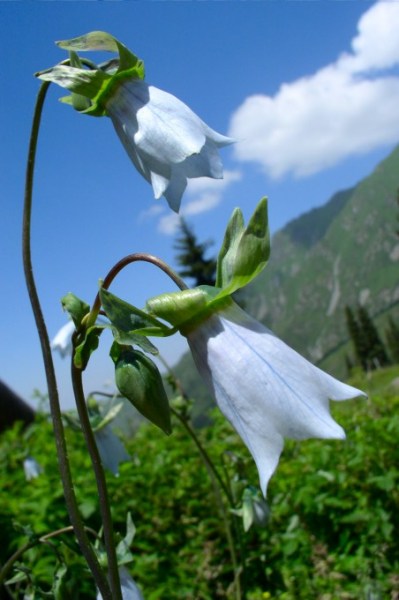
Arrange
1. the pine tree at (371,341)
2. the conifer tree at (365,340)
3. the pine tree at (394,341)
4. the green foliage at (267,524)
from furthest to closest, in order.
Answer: the pine tree at (394,341) → the conifer tree at (365,340) → the pine tree at (371,341) → the green foliage at (267,524)

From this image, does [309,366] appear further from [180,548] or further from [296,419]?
[180,548]

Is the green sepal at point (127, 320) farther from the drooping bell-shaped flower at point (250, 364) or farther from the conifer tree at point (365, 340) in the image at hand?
the conifer tree at point (365, 340)

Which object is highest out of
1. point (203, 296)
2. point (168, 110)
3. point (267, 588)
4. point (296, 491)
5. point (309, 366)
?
point (168, 110)

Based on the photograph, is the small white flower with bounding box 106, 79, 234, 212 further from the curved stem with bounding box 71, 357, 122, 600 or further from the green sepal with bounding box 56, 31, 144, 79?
the curved stem with bounding box 71, 357, 122, 600

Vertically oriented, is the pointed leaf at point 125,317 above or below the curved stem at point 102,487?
above

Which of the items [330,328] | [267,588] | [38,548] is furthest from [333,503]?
[330,328]

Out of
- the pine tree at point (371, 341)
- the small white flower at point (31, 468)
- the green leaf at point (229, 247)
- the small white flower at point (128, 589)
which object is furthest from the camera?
the pine tree at point (371, 341)

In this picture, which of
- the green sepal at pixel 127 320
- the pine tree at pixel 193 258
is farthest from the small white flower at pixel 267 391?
the pine tree at pixel 193 258
